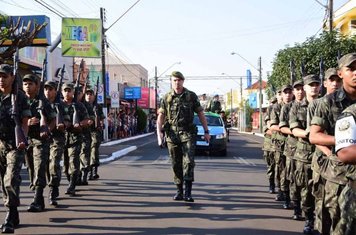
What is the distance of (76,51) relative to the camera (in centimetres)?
2400

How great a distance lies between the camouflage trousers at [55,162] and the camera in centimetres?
804

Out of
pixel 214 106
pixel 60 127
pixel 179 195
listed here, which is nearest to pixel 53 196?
pixel 60 127

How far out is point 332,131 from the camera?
433cm

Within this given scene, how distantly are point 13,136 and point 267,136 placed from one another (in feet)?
15.5

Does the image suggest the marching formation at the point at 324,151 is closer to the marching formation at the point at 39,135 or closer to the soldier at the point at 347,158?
the soldier at the point at 347,158

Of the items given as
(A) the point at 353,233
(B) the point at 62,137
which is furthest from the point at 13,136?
(A) the point at 353,233

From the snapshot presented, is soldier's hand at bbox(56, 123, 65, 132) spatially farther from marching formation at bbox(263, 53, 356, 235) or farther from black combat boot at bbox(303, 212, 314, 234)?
black combat boot at bbox(303, 212, 314, 234)

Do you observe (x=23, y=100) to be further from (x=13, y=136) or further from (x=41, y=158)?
(x=41, y=158)

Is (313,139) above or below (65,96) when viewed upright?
below

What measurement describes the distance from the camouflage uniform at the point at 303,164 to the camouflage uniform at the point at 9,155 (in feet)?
10.9

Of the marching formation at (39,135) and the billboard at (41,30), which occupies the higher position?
the billboard at (41,30)

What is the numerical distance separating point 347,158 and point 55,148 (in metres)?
5.87

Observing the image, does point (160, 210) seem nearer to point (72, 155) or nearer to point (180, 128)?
point (180, 128)

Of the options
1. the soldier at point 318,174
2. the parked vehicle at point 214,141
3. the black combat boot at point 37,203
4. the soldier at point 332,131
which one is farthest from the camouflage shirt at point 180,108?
the parked vehicle at point 214,141
